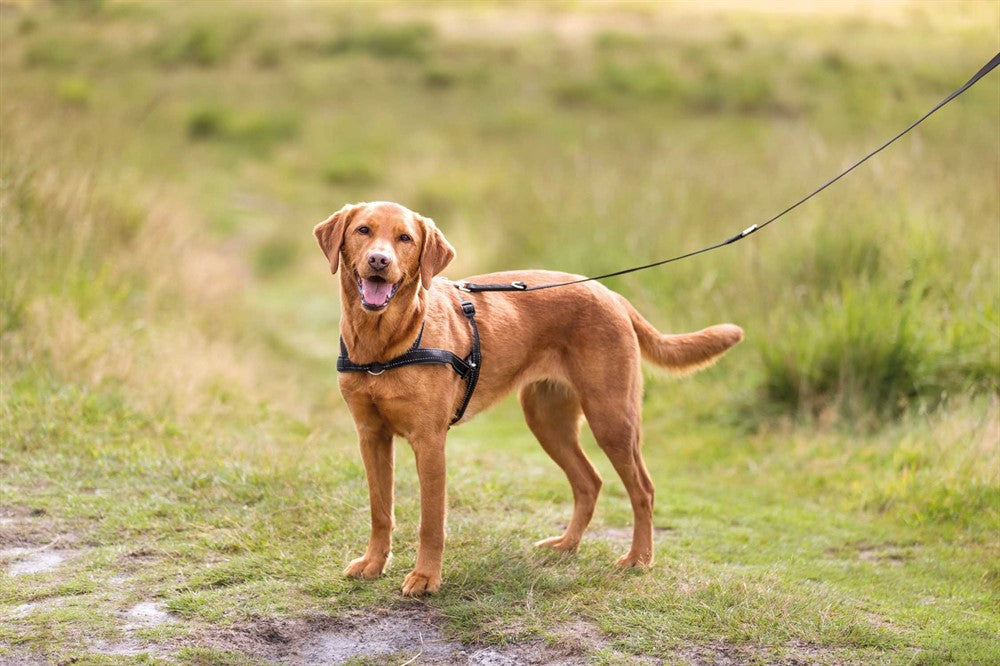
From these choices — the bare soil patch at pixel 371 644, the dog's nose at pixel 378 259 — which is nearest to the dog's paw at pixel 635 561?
the bare soil patch at pixel 371 644

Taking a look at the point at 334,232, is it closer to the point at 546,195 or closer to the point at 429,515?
the point at 429,515

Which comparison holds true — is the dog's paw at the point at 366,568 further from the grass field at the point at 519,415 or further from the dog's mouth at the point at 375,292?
the dog's mouth at the point at 375,292

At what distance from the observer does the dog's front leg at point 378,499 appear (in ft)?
15.8

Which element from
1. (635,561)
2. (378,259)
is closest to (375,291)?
(378,259)

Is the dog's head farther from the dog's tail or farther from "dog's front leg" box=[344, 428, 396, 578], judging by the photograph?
the dog's tail

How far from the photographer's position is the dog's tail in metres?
5.47

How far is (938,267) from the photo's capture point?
28.1ft

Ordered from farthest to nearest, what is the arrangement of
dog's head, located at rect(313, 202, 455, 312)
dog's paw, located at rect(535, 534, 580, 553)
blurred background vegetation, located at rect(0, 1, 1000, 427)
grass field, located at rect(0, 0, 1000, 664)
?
blurred background vegetation, located at rect(0, 1, 1000, 427) < dog's paw, located at rect(535, 534, 580, 553) < grass field, located at rect(0, 0, 1000, 664) < dog's head, located at rect(313, 202, 455, 312)

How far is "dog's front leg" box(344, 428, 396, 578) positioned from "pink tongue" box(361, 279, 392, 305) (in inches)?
27.4

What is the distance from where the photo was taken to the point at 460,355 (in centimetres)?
487

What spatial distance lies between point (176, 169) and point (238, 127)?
659 cm

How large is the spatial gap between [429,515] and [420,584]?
31cm

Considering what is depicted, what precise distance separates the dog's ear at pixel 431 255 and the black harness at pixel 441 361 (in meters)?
0.26

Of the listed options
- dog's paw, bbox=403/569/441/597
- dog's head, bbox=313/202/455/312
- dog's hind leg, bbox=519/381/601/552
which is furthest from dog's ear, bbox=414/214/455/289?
dog's paw, bbox=403/569/441/597
